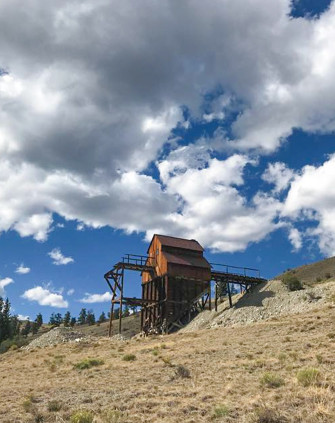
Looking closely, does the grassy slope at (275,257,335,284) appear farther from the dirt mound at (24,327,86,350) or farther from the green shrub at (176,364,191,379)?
the green shrub at (176,364,191,379)

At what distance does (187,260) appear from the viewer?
4850 centimetres

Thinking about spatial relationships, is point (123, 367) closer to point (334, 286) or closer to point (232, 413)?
point (232, 413)

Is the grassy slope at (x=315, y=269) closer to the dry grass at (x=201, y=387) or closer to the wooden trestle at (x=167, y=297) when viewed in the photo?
the wooden trestle at (x=167, y=297)

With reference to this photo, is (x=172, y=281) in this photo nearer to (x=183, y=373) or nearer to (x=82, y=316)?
(x=183, y=373)

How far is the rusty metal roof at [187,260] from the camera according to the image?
155ft

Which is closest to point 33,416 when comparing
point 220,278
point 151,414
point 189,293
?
point 151,414

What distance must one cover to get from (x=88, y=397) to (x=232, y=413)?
5614mm

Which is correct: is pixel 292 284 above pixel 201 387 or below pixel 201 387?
above

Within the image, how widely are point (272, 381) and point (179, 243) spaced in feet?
124

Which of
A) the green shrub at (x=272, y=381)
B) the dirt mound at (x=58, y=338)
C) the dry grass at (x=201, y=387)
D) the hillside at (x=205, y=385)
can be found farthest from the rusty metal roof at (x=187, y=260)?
the green shrub at (x=272, y=381)

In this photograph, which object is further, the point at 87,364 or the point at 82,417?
the point at 87,364

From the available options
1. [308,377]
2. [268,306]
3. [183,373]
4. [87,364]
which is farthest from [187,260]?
[308,377]

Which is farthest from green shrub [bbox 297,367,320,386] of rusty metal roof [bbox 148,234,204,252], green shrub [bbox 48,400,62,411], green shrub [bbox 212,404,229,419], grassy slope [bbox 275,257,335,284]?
grassy slope [bbox 275,257,335,284]

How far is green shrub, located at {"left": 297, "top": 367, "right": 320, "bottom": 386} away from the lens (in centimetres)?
1244
